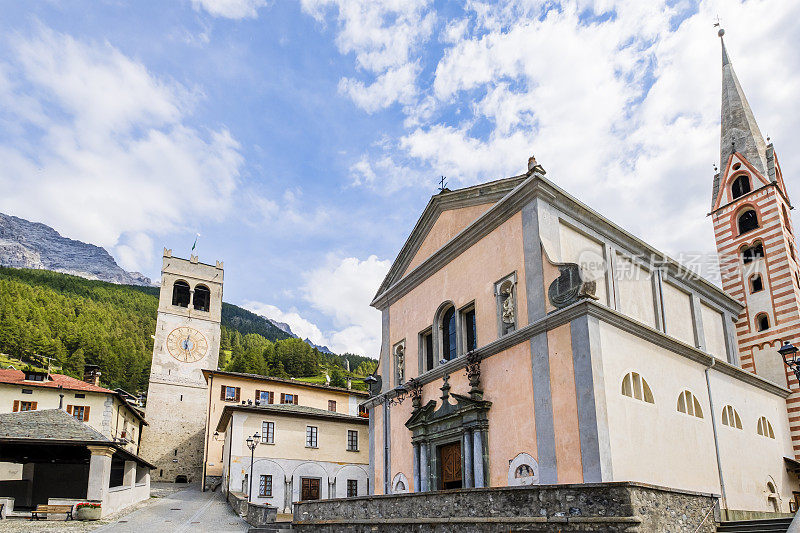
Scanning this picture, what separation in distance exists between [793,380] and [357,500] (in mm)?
17749

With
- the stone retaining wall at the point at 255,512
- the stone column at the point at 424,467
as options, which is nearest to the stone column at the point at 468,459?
the stone column at the point at 424,467

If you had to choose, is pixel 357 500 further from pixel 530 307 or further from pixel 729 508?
pixel 729 508

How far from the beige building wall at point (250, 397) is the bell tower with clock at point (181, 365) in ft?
34.9

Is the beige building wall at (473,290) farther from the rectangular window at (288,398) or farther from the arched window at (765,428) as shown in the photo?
A: the rectangular window at (288,398)

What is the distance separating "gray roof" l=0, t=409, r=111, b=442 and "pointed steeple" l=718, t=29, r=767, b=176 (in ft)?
95.6

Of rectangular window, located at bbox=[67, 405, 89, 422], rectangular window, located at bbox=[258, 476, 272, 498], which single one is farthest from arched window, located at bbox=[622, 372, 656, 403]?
rectangular window, located at bbox=[67, 405, 89, 422]

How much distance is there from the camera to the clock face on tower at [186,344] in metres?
55.5

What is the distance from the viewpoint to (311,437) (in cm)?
3466

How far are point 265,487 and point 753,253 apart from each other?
26112 millimetres

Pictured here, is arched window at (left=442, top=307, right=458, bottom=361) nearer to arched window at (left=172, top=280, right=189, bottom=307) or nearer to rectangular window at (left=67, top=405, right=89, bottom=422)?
rectangular window at (left=67, top=405, right=89, bottom=422)

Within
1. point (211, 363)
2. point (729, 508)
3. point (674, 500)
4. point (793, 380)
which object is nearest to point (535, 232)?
point (674, 500)

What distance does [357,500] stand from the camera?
15.4m

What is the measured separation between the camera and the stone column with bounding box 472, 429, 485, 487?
1656cm

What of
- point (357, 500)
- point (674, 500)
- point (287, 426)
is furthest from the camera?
point (287, 426)
